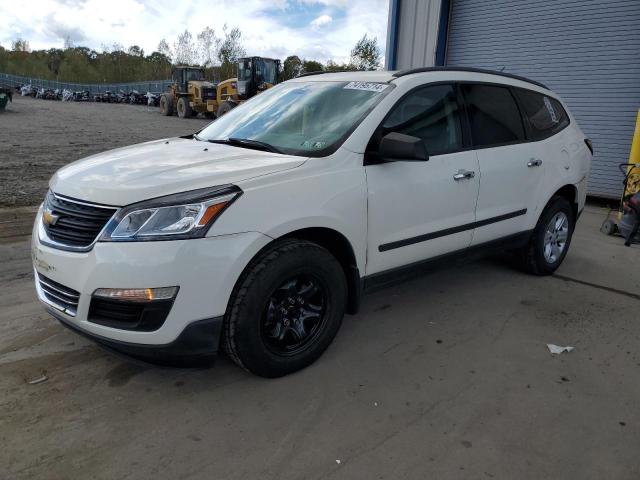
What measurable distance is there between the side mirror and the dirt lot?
4.21 feet

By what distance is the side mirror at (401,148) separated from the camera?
2957 mm

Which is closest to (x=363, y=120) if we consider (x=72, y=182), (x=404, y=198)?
(x=404, y=198)

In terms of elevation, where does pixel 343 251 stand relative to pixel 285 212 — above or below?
below

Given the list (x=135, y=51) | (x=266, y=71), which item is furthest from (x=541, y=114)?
(x=135, y=51)

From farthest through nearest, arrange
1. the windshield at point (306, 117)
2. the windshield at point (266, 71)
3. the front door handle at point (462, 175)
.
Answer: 1. the windshield at point (266, 71)
2. the front door handle at point (462, 175)
3. the windshield at point (306, 117)

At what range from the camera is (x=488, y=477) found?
2250 millimetres

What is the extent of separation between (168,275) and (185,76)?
99.3 ft

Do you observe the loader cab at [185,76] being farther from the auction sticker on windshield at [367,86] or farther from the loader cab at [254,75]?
the auction sticker on windshield at [367,86]

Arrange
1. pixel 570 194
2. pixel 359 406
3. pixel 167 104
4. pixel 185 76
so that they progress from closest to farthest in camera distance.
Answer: pixel 359 406 → pixel 570 194 → pixel 167 104 → pixel 185 76

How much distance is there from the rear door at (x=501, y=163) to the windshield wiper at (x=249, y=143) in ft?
5.21

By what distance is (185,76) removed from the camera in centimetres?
3006

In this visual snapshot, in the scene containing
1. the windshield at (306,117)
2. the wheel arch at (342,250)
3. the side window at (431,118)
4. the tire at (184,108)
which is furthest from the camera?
the tire at (184,108)

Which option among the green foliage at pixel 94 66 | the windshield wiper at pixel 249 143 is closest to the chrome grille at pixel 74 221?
the windshield wiper at pixel 249 143

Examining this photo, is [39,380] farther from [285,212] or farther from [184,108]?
[184,108]
